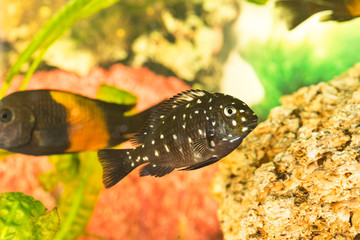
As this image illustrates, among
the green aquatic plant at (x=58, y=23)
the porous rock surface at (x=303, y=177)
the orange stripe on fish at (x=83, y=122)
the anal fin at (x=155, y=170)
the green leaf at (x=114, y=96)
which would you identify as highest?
the green aquatic plant at (x=58, y=23)

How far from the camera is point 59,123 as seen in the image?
137 centimetres

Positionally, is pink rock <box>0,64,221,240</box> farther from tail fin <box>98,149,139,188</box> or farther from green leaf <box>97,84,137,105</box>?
tail fin <box>98,149,139,188</box>

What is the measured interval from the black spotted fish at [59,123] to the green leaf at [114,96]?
137mm

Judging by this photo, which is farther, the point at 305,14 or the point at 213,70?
the point at 213,70

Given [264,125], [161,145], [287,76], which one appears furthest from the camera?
[287,76]

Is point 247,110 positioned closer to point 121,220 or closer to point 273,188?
point 273,188

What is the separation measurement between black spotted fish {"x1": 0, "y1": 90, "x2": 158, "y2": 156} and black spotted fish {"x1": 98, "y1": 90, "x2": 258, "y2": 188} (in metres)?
0.17

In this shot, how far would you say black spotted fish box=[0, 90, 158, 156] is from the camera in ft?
4.29

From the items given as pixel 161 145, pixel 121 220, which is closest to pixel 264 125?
pixel 161 145

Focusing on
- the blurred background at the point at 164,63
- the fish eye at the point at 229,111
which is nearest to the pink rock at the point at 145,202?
the blurred background at the point at 164,63

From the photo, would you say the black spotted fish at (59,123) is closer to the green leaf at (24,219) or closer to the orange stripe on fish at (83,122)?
the orange stripe on fish at (83,122)

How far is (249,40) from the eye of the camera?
281 centimetres

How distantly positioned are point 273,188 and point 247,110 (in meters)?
0.37

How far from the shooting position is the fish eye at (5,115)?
4.26 ft
